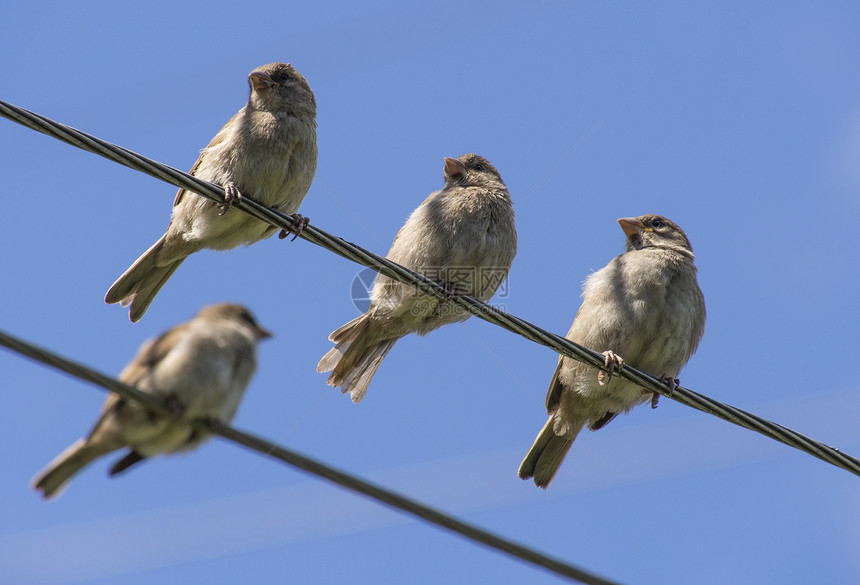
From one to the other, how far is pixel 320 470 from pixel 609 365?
12.0ft

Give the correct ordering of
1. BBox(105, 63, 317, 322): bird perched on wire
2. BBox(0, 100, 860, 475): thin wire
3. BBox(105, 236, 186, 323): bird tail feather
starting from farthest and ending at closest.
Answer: BBox(105, 236, 186, 323): bird tail feather < BBox(105, 63, 317, 322): bird perched on wire < BBox(0, 100, 860, 475): thin wire

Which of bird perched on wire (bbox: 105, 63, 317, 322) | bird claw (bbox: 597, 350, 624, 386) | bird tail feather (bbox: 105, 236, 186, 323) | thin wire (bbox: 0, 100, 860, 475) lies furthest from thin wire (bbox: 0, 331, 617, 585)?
bird tail feather (bbox: 105, 236, 186, 323)

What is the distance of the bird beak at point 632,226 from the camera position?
26.7 feet

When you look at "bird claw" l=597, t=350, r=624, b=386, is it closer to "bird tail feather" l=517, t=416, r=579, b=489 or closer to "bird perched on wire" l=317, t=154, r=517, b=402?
"bird tail feather" l=517, t=416, r=579, b=489

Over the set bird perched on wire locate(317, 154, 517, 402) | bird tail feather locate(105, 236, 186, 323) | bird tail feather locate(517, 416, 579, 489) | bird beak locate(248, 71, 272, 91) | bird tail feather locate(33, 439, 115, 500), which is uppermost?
bird beak locate(248, 71, 272, 91)

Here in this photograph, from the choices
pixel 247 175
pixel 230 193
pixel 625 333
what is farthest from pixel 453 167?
pixel 230 193

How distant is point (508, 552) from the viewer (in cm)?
308

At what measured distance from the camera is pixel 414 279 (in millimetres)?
5527

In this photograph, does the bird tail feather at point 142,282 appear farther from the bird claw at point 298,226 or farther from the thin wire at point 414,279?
the thin wire at point 414,279

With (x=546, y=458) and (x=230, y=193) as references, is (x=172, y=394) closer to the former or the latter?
(x=230, y=193)

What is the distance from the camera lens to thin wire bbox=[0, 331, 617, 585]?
8.98ft

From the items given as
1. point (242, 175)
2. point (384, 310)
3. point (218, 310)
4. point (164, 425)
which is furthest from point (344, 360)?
point (164, 425)

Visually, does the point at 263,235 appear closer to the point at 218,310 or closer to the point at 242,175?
the point at 242,175

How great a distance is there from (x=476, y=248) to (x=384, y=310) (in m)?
0.93
